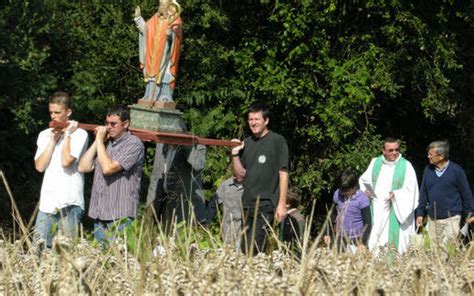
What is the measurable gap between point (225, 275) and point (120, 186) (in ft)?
12.2

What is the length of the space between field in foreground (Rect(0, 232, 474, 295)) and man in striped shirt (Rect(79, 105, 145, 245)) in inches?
93.6

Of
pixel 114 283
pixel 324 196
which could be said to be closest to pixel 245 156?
pixel 114 283

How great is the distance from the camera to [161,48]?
37.7 ft

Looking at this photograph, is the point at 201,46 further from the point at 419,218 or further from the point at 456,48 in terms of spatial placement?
the point at 419,218

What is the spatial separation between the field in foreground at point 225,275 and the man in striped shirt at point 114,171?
7.80ft

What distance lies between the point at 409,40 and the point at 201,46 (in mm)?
2982

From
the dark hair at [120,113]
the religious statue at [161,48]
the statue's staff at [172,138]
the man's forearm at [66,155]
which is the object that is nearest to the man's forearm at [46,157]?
the man's forearm at [66,155]

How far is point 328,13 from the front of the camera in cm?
1548

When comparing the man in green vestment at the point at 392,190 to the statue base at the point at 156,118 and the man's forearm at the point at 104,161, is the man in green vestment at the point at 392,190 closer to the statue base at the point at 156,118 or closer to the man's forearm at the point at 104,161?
the statue base at the point at 156,118

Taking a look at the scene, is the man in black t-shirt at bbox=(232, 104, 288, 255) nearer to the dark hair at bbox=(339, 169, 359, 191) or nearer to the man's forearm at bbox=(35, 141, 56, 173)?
the man's forearm at bbox=(35, 141, 56, 173)

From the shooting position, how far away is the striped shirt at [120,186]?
732 centimetres

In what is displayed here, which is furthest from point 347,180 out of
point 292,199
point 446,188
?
point 446,188

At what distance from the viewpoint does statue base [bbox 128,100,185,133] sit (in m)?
10.7

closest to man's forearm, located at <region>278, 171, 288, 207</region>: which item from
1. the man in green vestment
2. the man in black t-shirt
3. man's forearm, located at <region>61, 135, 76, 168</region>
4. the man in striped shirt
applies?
the man in black t-shirt
